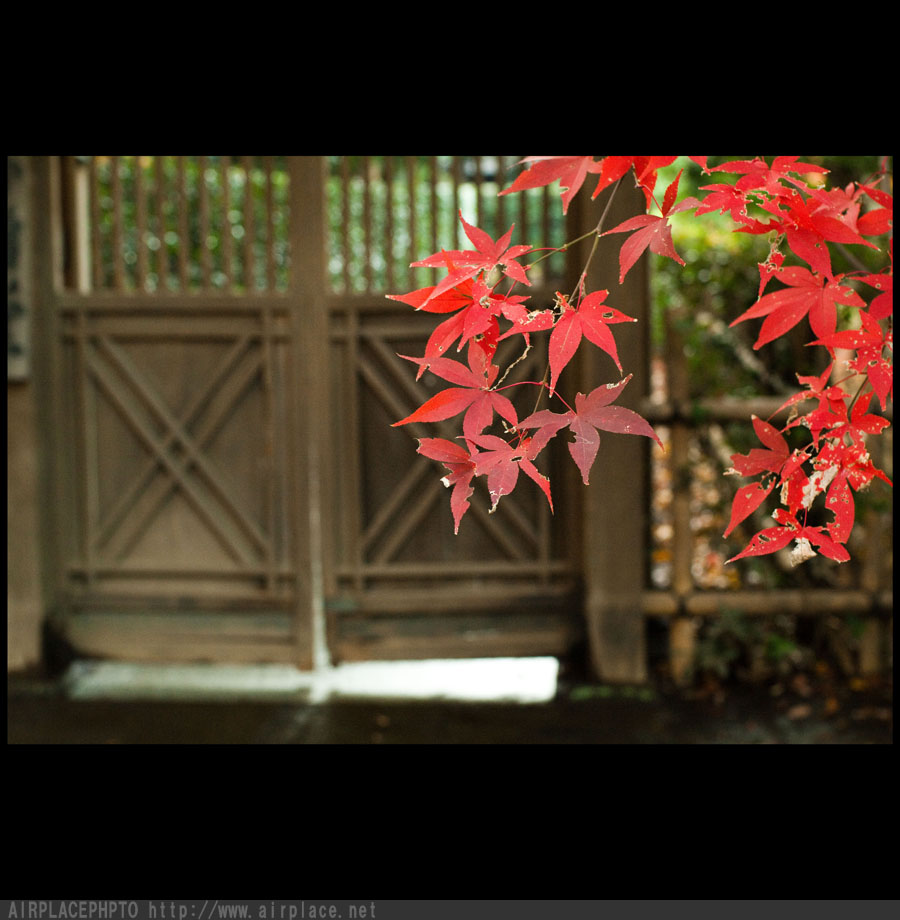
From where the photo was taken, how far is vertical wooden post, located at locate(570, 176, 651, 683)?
3605 millimetres

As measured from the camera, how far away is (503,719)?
352 centimetres

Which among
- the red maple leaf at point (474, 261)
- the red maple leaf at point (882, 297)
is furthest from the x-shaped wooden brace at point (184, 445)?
the red maple leaf at point (882, 297)

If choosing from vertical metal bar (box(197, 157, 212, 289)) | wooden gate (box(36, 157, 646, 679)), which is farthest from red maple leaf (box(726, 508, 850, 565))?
vertical metal bar (box(197, 157, 212, 289))

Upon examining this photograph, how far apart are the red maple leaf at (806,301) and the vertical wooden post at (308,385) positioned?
117 inches

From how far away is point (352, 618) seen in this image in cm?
401

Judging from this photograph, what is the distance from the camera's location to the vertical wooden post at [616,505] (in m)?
3.61

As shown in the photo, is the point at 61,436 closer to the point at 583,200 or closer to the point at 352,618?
the point at 352,618

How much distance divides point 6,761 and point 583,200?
3.05 m

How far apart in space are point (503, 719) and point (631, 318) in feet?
8.98

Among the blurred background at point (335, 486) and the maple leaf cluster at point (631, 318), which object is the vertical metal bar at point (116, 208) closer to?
the blurred background at point (335, 486)

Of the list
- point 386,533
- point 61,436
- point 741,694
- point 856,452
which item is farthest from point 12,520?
point 856,452

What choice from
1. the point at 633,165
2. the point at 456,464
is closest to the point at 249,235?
the point at 633,165

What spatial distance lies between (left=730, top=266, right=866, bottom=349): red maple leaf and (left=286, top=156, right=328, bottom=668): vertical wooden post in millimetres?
2974

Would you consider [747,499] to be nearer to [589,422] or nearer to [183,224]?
[589,422]
